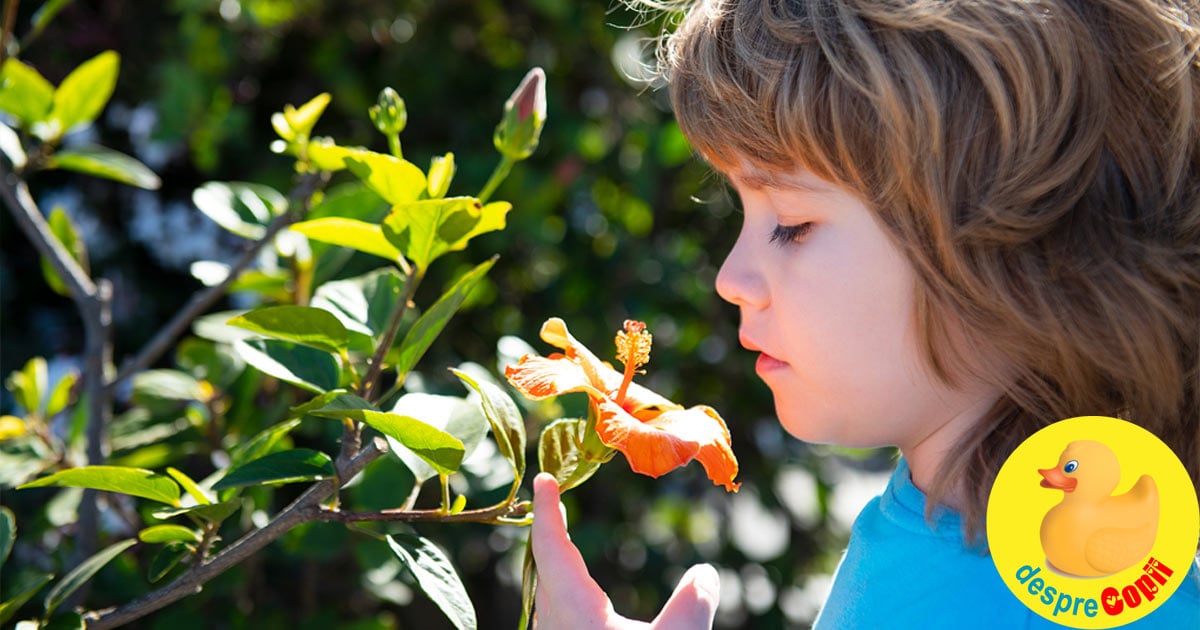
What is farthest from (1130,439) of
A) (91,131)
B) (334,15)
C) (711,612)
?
(91,131)

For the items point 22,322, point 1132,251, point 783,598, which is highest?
point 1132,251

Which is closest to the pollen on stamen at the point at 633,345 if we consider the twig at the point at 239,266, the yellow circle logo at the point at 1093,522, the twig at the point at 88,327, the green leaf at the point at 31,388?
the yellow circle logo at the point at 1093,522

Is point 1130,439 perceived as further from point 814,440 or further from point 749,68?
point 749,68

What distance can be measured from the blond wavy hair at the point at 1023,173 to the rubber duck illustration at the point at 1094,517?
0.04 m

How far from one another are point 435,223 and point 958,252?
1.01 feet

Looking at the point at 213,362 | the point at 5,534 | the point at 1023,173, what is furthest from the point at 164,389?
the point at 1023,173

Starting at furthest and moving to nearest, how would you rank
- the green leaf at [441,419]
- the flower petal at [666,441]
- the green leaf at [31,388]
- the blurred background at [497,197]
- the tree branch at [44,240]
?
the blurred background at [497,197], the green leaf at [31,388], the tree branch at [44,240], the green leaf at [441,419], the flower petal at [666,441]

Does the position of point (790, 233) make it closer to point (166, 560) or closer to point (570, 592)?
point (570, 592)

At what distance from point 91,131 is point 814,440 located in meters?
1.33

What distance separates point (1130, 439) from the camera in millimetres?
668

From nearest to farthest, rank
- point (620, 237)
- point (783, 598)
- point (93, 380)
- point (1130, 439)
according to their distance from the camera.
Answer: point (1130, 439)
point (93, 380)
point (620, 237)
point (783, 598)

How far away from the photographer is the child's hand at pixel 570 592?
665 millimetres

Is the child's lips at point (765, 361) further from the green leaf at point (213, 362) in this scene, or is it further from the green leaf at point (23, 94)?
the green leaf at point (23, 94)

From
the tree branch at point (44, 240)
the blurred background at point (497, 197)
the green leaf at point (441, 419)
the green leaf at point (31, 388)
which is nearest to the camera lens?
the green leaf at point (441, 419)
